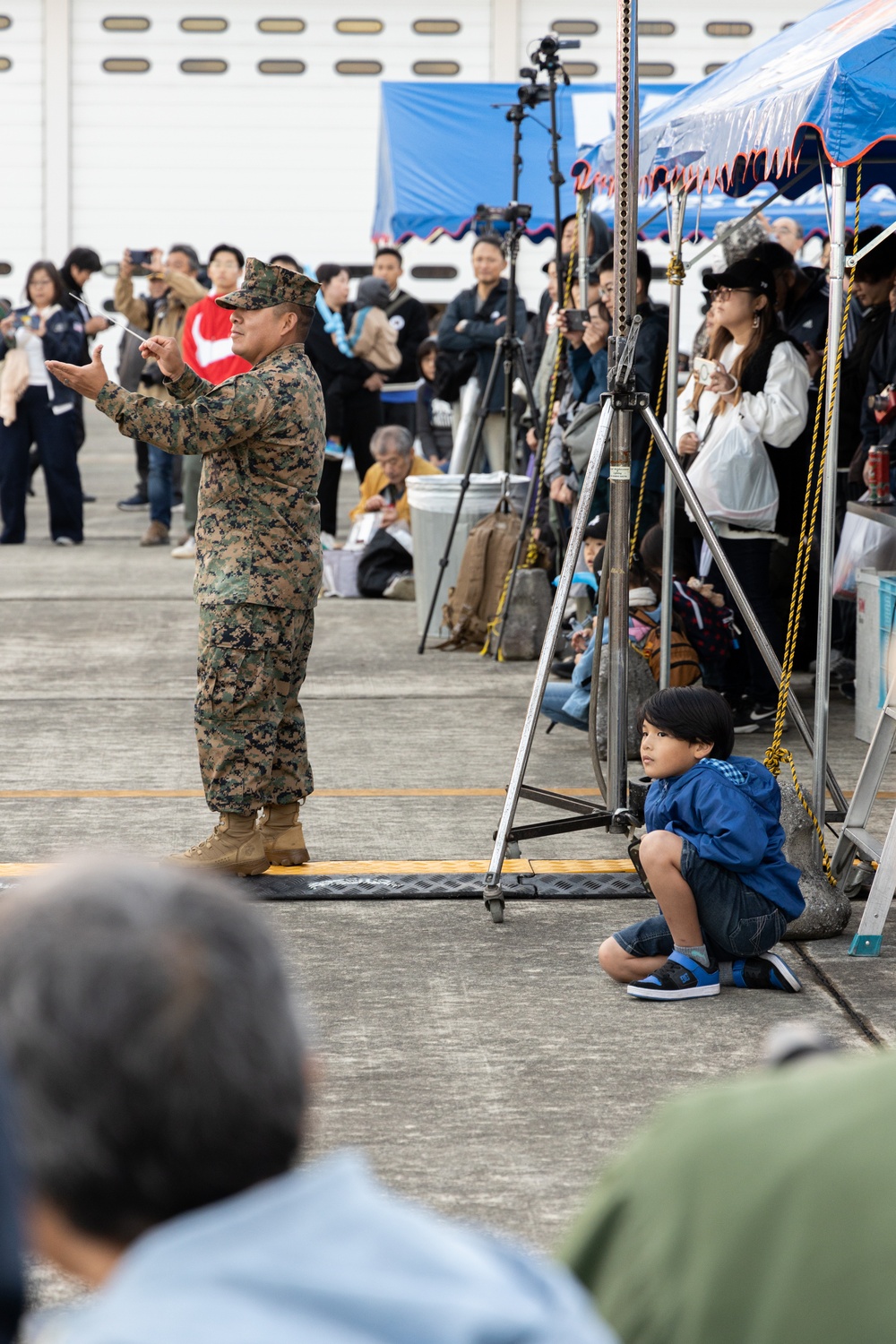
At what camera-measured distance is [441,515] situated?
366 inches

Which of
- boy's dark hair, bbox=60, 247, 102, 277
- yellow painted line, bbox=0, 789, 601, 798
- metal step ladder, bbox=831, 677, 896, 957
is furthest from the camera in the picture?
boy's dark hair, bbox=60, 247, 102, 277

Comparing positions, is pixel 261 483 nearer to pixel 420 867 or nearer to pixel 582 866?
pixel 420 867

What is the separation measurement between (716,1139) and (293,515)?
3.81m

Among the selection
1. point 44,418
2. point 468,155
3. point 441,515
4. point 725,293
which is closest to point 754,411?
point 725,293

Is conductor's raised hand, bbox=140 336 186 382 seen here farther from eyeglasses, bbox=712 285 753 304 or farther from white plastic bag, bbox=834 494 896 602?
white plastic bag, bbox=834 494 896 602

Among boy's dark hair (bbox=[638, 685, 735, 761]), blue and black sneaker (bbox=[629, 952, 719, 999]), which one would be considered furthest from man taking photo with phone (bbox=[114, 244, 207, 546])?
blue and black sneaker (bbox=[629, 952, 719, 999])

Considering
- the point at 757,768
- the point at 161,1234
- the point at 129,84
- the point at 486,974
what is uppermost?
the point at 129,84

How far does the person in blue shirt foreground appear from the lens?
4059mm

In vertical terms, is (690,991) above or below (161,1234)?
below

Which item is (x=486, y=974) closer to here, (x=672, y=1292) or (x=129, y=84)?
(x=672, y=1292)

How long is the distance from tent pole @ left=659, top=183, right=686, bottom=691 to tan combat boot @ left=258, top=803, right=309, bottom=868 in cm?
157

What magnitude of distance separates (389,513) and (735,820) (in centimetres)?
690

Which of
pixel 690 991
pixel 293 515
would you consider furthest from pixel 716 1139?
pixel 293 515

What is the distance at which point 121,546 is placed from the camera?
13266mm
